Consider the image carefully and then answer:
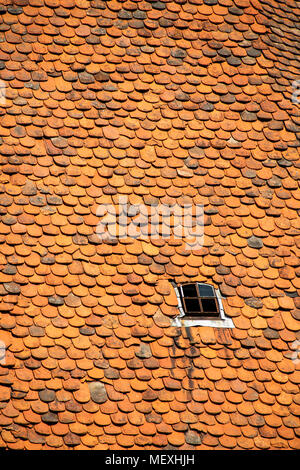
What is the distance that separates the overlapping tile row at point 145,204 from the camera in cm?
646

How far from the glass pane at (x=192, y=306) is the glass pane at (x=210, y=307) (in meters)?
0.07

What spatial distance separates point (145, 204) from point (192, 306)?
1.41 metres

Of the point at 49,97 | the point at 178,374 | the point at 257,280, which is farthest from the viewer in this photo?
the point at 49,97

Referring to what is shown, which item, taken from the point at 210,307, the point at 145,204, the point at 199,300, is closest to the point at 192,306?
the point at 199,300

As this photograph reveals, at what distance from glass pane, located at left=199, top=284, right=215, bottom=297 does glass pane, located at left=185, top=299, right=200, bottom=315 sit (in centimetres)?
13

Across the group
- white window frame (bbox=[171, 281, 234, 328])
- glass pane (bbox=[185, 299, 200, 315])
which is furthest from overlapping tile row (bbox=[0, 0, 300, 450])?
glass pane (bbox=[185, 299, 200, 315])

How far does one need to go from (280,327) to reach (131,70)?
4011mm

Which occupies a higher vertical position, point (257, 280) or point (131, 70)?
point (131, 70)

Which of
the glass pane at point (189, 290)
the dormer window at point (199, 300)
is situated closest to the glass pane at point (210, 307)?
the dormer window at point (199, 300)

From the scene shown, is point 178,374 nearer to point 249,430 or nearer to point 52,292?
point 249,430

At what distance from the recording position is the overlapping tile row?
6.46m

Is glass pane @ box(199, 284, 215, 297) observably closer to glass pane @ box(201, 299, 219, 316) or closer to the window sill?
glass pane @ box(201, 299, 219, 316)
